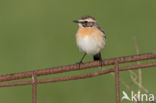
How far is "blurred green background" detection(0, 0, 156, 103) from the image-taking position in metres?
9.36

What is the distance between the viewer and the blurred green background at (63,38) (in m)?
9.36

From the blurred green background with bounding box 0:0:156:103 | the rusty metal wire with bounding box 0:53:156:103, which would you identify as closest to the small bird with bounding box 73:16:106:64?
the rusty metal wire with bounding box 0:53:156:103

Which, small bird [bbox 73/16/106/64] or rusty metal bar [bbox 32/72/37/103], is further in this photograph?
small bird [bbox 73/16/106/64]

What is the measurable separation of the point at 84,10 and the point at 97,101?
544 cm

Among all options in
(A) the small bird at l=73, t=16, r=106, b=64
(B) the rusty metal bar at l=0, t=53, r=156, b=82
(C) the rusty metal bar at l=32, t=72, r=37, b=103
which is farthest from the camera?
(A) the small bird at l=73, t=16, r=106, b=64

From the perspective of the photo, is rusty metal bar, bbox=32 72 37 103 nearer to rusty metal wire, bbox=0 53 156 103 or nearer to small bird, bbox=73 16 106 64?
rusty metal wire, bbox=0 53 156 103


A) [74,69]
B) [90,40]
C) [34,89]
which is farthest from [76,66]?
[90,40]

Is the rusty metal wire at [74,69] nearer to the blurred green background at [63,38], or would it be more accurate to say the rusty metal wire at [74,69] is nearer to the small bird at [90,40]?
the small bird at [90,40]

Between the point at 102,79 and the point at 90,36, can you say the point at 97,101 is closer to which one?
the point at 102,79

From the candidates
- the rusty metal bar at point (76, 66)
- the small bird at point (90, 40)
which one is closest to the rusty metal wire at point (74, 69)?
the rusty metal bar at point (76, 66)

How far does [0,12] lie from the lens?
13.9m

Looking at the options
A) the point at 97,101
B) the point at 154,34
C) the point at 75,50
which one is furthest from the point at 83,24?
the point at 154,34

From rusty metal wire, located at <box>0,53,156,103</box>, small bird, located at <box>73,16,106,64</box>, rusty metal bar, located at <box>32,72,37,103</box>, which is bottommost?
rusty metal bar, located at <box>32,72,37,103</box>

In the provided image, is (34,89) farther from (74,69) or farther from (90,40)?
(90,40)
